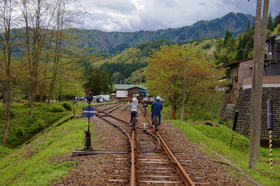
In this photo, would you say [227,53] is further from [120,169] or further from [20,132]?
[120,169]

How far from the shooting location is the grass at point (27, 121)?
83.5 feet

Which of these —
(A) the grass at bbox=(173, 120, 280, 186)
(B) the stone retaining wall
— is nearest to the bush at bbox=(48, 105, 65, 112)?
(A) the grass at bbox=(173, 120, 280, 186)

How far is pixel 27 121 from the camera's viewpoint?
95.3 ft

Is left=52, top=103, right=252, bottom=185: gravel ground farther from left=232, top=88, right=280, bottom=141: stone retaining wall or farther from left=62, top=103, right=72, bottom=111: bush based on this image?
left=62, top=103, right=72, bottom=111: bush

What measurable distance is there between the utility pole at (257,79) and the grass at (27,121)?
20.0 m

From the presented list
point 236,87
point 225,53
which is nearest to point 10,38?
point 236,87

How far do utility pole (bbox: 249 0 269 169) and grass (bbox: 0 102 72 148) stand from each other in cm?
2002

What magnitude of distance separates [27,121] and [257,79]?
82.2 feet

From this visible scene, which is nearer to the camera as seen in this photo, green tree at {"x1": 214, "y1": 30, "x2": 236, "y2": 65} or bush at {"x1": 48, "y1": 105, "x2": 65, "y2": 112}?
bush at {"x1": 48, "y1": 105, "x2": 65, "y2": 112}

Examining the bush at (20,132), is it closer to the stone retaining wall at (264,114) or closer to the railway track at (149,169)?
the railway track at (149,169)

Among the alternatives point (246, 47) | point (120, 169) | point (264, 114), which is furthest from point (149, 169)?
point (246, 47)

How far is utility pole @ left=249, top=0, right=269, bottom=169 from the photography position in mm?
10445

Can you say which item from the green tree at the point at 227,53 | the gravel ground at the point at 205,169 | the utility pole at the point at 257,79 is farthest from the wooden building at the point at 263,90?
the green tree at the point at 227,53

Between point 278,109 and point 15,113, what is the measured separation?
3026 centimetres
